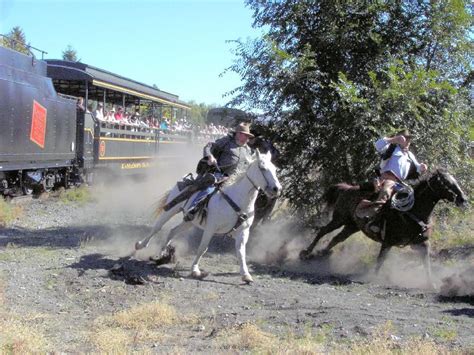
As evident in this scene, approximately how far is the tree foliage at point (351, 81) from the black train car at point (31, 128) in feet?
18.9

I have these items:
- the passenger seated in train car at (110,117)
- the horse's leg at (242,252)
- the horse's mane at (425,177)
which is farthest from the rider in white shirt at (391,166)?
the passenger seated in train car at (110,117)

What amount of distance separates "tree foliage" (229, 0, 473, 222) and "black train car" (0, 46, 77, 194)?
5776 mm

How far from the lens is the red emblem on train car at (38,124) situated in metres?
15.0

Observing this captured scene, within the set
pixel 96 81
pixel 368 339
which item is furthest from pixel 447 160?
pixel 96 81

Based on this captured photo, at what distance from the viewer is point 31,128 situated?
14.9 m

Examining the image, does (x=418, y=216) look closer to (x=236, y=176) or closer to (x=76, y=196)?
(x=236, y=176)

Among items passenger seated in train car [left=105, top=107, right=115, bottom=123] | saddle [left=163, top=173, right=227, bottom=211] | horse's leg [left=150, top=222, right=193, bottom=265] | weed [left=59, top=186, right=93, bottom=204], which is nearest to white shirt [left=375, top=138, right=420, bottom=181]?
saddle [left=163, top=173, right=227, bottom=211]

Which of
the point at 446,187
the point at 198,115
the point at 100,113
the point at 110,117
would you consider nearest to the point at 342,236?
the point at 446,187

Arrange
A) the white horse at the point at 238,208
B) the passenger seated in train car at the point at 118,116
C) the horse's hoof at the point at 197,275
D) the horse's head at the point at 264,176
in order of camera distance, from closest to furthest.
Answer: the horse's head at the point at 264,176 < the white horse at the point at 238,208 < the horse's hoof at the point at 197,275 < the passenger seated in train car at the point at 118,116

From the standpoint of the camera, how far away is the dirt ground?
228 inches

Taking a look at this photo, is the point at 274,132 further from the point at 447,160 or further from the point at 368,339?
the point at 368,339

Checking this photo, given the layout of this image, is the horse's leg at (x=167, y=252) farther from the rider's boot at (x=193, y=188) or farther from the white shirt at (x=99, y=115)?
the white shirt at (x=99, y=115)

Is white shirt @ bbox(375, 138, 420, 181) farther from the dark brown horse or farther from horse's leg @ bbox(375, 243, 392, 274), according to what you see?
horse's leg @ bbox(375, 243, 392, 274)

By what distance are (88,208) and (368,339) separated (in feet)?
38.5
